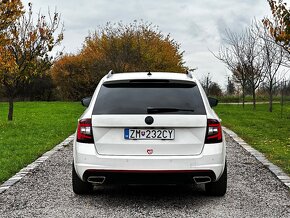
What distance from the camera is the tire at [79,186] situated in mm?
5715

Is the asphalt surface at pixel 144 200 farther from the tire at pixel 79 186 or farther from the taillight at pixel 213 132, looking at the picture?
the taillight at pixel 213 132

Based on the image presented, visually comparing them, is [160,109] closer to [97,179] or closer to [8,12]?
[97,179]

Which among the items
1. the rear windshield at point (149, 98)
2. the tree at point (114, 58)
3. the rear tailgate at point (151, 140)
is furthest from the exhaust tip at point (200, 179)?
the tree at point (114, 58)

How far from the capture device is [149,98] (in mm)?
5348

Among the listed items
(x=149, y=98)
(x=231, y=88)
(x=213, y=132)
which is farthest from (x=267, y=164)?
(x=231, y=88)

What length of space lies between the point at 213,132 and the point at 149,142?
75 cm

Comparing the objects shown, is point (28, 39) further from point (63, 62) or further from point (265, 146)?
point (63, 62)

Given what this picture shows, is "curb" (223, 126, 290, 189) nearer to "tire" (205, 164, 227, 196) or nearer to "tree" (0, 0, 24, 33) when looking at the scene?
"tire" (205, 164, 227, 196)

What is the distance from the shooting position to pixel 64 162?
8625mm

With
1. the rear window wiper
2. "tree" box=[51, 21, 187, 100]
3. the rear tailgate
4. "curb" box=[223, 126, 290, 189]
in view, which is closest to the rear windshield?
the rear window wiper

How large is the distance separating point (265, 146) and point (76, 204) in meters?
6.76

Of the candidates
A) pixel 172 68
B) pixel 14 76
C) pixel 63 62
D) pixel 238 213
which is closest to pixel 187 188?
pixel 238 213

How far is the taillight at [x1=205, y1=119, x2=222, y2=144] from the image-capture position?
519 cm

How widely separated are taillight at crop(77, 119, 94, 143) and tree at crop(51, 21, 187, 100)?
1285 inches
